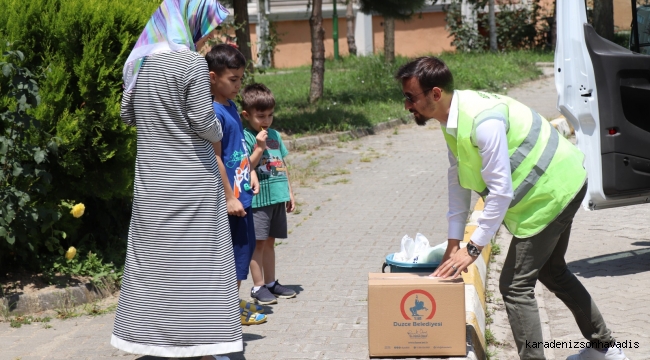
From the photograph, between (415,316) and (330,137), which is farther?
(330,137)

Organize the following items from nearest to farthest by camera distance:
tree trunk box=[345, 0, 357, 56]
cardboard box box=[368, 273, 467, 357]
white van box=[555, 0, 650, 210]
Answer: cardboard box box=[368, 273, 467, 357]
white van box=[555, 0, 650, 210]
tree trunk box=[345, 0, 357, 56]

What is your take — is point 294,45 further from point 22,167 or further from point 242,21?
point 22,167

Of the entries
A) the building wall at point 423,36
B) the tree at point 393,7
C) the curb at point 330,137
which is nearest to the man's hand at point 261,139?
the curb at point 330,137

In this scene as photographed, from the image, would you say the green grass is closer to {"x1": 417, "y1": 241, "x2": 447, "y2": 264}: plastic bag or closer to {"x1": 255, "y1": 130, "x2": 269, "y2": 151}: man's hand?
{"x1": 255, "y1": 130, "x2": 269, "y2": 151}: man's hand

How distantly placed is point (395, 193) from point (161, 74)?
587cm

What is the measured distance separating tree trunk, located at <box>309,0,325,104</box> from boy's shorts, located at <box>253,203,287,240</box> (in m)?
9.78

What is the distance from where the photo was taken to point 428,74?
3.88m

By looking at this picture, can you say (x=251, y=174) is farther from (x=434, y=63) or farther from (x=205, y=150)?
(x=434, y=63)

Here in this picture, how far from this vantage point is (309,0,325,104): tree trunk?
1525cm

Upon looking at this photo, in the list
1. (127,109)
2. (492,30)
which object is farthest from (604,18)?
(492,30)

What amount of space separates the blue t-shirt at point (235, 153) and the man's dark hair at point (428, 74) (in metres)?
1.31

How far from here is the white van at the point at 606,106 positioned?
6.26 meters

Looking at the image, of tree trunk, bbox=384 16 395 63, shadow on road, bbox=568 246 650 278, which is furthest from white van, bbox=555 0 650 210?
tree trunk, bbox=384 16 395 63

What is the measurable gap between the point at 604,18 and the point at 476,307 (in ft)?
9.27
